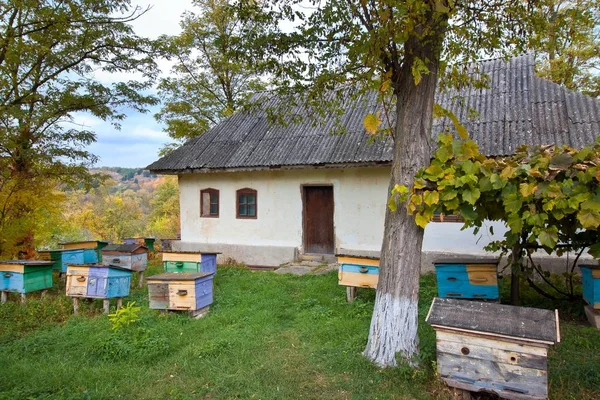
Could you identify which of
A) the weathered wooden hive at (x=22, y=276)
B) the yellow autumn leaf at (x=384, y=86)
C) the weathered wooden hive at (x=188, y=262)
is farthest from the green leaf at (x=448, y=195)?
the weathered wooden hive at (x=22, y=276)

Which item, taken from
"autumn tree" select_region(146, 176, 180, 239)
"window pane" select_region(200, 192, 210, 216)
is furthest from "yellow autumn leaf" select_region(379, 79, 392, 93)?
"autumn tree" select_region(146, 176, 180, 239)

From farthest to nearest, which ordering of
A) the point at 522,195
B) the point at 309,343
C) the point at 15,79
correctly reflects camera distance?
the point at 15,79 → the point at 309,343 → the point at 522,195

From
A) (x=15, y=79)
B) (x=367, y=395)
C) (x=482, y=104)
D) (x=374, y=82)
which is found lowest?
(x=367, y=395)

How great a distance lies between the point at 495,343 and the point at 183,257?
6334mm

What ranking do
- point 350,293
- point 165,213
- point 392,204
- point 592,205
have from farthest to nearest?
point 165,213, point 350,293, point 392,204, point 592,205

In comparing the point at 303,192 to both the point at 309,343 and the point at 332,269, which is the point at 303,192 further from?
the point at 309,343

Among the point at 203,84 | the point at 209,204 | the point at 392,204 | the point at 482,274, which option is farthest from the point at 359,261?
the point at 203,84

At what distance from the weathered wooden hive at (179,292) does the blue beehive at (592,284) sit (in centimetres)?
577

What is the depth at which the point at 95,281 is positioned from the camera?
6.57 m

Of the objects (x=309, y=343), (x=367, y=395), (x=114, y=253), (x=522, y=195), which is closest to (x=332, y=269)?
(x=309, y=343)

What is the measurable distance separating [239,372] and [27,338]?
3614 millimetres

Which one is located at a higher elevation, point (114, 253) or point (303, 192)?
point (303, 192)

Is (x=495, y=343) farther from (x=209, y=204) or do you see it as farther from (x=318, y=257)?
(x=209, y=204)

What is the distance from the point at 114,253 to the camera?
8336 mm
